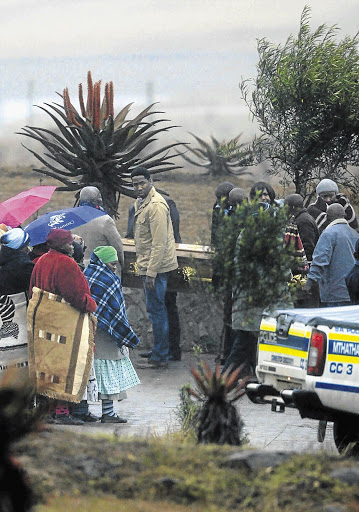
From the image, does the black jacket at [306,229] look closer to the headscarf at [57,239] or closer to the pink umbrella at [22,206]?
the pink umbrella at [22,206]

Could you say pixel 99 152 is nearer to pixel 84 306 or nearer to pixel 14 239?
pixel 14 239

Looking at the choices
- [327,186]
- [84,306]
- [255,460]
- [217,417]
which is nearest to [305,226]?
[327,186]

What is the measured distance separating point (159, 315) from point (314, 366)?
477 centimetres

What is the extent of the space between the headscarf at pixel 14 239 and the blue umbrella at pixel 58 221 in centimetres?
54

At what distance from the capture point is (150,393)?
11.4m

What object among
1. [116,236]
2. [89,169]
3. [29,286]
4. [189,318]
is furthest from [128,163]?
[29,286]

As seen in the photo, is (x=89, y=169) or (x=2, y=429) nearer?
(x=2, y=429)

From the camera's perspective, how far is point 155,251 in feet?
40.4

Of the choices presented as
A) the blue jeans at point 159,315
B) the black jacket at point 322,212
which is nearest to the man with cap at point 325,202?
the black jacket at point 322,212

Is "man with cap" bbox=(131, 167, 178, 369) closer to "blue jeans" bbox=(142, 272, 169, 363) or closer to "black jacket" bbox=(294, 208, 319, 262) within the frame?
"blue jeans" bbox=(142, 272, 169, 363)

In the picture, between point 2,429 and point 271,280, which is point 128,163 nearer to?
point 271,280

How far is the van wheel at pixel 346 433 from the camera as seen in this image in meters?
8.15

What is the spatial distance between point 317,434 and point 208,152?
33189 mm

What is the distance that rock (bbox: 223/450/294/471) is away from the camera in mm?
5980
